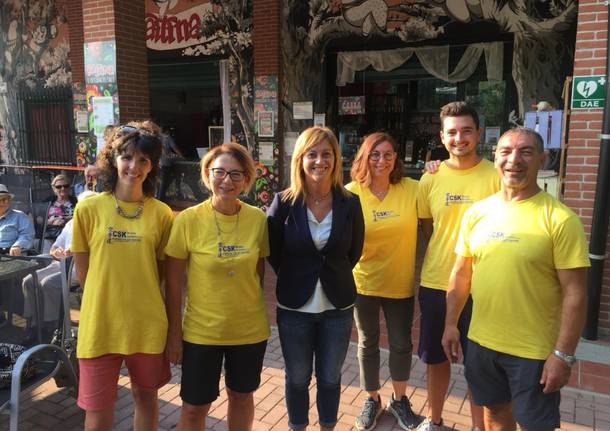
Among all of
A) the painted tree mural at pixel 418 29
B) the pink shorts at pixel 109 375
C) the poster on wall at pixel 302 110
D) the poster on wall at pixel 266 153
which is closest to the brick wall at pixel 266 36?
the painted tree mural at pixel 418 29

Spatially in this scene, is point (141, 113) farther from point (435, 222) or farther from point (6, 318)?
point (435, 222)

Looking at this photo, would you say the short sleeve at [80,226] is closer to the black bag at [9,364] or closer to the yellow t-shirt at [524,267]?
the black bag at [9,364]

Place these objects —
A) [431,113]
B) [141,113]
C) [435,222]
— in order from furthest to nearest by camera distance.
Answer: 1. [431,113]
2. [141,113]
3. [435,222]

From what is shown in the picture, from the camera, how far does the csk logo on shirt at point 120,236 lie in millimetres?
2365

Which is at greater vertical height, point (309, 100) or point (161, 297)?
point (309, 100)

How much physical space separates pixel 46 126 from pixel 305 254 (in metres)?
11.6

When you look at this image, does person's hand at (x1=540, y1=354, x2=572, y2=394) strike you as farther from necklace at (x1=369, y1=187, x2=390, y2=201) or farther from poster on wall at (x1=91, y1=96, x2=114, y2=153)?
poster on wall at (x1=91, y1=96, x2=114, y2=153)

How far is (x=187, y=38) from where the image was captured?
1040 cm

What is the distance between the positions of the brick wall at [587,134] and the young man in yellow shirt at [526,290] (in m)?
2.71

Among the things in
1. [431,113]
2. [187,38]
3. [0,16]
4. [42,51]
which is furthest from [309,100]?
[0,16]

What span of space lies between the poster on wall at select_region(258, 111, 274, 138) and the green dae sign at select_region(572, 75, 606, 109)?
594cm

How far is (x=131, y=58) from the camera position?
21.5 feet

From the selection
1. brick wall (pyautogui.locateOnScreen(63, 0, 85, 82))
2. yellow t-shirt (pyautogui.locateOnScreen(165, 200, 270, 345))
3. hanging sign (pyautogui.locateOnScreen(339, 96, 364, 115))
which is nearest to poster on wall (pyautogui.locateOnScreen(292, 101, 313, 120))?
hanging sign (pyautogui.locateOnScreen(339, 96, 364, 115))

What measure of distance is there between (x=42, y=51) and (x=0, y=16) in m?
1.76
